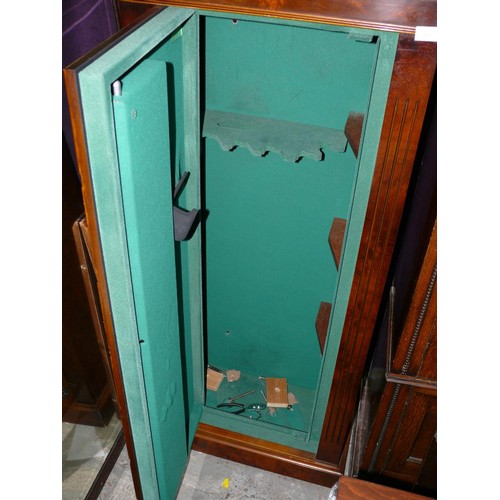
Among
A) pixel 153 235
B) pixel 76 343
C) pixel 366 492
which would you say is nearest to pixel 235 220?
pixel 76 343

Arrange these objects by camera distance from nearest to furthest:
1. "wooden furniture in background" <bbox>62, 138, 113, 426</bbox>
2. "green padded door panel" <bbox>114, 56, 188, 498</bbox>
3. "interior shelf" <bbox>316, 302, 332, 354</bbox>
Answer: "green padded door panel" <bbox>114, 56, 188, 498</bbox> → "wooden furniture in background" <bbox>62, 138, 113, 426</bbox> → "interior shelf" <bbox>316, 302, 332, 354</bbox>

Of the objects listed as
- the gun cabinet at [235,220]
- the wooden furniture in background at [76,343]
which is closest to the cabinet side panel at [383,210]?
the gun cabinet at [235,220]

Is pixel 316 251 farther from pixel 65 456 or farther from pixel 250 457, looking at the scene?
pixel 65 456

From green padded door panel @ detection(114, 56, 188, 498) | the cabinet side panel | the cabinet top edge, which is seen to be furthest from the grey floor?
the cabinet top edge

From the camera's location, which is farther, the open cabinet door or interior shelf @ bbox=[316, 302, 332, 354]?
interior shelf @ bbox=[316, 302, 332, 354]

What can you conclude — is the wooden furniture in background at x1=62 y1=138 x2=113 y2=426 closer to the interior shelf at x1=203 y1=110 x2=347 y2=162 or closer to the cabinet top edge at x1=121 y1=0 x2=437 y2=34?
the interior shelf at x1=203 y1=110 x2=347 y2=162

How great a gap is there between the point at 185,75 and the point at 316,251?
983mm

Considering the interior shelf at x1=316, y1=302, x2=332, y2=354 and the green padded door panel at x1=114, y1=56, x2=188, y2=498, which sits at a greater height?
the green padded door panel at x1=114, y1=56, x2=188, y2=498

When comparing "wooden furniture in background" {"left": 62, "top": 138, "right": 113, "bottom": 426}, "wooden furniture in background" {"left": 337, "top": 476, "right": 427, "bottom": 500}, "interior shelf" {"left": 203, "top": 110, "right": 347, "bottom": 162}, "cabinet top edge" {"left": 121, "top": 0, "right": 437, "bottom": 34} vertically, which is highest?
"cabinet top edge" {"left": 121, "top": 0, "right": 437, "bottom": 34}

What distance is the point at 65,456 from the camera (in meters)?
2.04

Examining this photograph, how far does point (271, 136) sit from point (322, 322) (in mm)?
768

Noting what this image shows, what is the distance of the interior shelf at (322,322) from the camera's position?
1894 millimetres

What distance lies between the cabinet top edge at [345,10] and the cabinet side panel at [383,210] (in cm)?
5

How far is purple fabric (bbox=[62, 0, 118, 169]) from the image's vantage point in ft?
4.24
